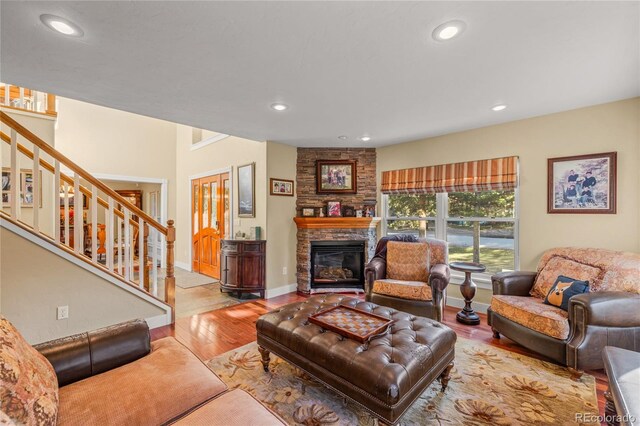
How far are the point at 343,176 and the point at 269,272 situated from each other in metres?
2.07

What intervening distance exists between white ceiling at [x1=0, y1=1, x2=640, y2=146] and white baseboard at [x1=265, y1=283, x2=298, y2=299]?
2.66 metres

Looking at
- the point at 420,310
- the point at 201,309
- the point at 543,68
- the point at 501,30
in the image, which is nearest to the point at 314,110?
the point at 501,30

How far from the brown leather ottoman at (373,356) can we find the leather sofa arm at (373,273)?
1.14 metres

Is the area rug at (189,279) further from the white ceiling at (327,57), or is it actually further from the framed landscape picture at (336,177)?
the white ceiling at (327,57)

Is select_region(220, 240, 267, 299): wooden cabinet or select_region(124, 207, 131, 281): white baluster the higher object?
select_region(124, 207, 131, 281): white baluster

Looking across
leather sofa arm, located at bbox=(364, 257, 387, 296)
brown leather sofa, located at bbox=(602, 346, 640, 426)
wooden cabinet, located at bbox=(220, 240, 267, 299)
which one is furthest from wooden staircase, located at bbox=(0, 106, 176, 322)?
brown leather sofa, located at bbox=(602, 346, 640, 426)

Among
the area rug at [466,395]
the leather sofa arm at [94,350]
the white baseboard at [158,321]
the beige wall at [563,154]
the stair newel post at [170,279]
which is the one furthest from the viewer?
the stair newel post at [170,279]

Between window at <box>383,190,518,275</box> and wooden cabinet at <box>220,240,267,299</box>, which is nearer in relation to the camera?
window at <box>383,190,518,275</box>

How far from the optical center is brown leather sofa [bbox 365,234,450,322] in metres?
2.98

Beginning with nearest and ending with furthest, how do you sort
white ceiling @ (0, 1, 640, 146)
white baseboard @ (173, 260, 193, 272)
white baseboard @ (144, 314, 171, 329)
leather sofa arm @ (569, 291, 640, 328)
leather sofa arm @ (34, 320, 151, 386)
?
leather sofa arm @ (34, 320, 151, 386) < white ceiling @ (0, 1, 640, 146) < leather sofa arm @ (569, 291, 640, 328) < white baseboard @ (144, 314, 171, 329) < white baseboard @ (173, 260, 193, 272)

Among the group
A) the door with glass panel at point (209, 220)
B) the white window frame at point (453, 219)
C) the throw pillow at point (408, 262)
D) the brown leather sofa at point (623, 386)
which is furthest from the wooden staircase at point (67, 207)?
the brown leather sofa at point (623, 386)

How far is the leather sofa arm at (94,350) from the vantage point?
53.7 inches

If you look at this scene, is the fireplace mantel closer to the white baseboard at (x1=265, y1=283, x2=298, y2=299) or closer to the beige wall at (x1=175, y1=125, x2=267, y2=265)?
the beige wall at (x1=175, y1=125, x2=267, y2=265)

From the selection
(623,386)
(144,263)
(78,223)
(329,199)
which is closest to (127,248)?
(78,223)
